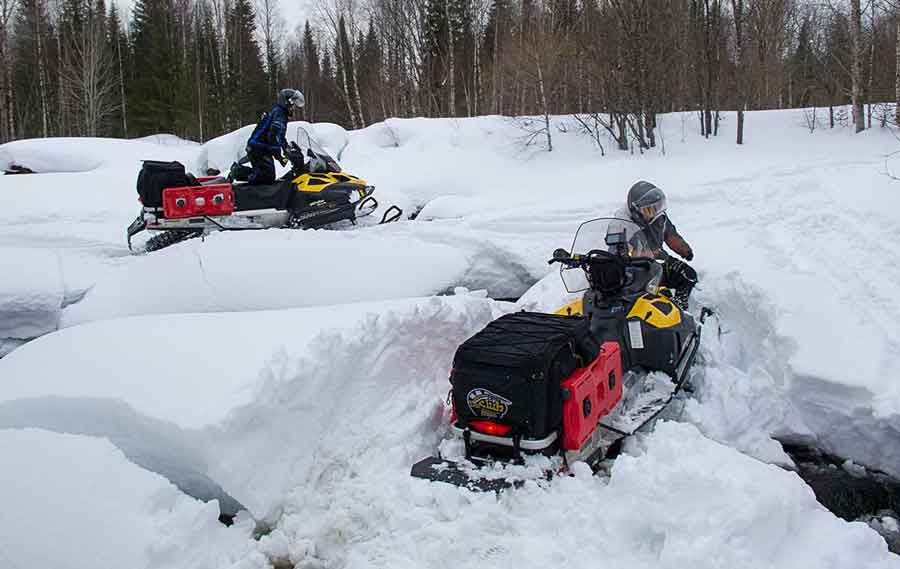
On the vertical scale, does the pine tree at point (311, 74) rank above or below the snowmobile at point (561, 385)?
above

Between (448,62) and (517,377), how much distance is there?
62.7 ft

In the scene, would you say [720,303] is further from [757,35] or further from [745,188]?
[757,35]

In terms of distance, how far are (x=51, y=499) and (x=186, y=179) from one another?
554 centimetres

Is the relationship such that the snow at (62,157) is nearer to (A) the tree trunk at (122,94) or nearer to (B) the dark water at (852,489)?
(B) the dark water at (852,489)

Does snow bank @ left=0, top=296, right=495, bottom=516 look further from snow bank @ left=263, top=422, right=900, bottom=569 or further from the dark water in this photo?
the dark water

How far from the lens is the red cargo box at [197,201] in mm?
7328

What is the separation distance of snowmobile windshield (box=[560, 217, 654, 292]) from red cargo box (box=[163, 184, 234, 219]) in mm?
4474

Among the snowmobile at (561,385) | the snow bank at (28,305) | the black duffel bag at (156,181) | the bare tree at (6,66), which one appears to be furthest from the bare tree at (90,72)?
the snowmobile at (561,385)

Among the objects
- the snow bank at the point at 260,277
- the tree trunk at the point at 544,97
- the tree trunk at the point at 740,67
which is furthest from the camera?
the tree trunk at the point at 544,97

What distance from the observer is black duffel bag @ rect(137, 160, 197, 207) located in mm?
7375

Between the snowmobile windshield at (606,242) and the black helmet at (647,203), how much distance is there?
37 cm

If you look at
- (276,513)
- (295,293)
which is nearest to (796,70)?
(295,293)

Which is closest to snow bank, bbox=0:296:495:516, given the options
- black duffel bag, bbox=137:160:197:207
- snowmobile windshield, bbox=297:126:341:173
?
black duffel bag, bbox=137:160:197:207

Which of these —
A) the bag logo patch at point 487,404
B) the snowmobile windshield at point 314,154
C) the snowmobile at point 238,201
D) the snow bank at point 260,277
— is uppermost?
the snowmobile windshield at point 314,154
